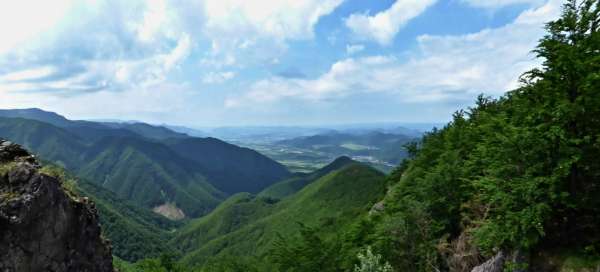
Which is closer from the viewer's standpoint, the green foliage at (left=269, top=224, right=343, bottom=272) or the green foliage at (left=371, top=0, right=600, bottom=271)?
the green foliage at (left=371, top=0, right=600, bottom=271)

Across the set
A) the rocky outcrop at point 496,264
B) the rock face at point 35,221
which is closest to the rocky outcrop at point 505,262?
the rocky outcrop at point 496,264

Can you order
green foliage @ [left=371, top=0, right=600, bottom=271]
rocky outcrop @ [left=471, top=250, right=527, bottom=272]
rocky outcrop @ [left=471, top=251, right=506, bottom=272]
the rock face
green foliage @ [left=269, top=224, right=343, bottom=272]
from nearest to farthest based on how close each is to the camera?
the rock face → green foliage @ [left=371, top=0, right=600, bottom=271] → rocky outcrop @ [left=471, top=250, right=527, bottom=272] → rocky outcrop @ [left=471, top=251, right=506, bottom=272] → green foliage @ [left=269, top=224, right=343, bottom=272]

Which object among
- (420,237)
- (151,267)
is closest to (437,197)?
(420,237)

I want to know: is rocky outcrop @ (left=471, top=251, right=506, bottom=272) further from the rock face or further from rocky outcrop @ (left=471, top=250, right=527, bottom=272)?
the rock face

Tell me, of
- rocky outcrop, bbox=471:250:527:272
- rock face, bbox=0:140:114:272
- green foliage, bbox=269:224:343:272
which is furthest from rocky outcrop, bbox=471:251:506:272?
green foliage, bbox=269:224:343:272

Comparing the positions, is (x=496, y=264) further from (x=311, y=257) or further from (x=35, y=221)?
(x=311, y=257)

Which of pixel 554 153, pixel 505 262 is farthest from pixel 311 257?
pixel 554 153

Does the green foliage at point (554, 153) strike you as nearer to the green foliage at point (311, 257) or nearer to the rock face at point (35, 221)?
the rock face at point (35, 221)

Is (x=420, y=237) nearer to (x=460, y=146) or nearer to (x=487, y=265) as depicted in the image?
(x=487, y=265)
